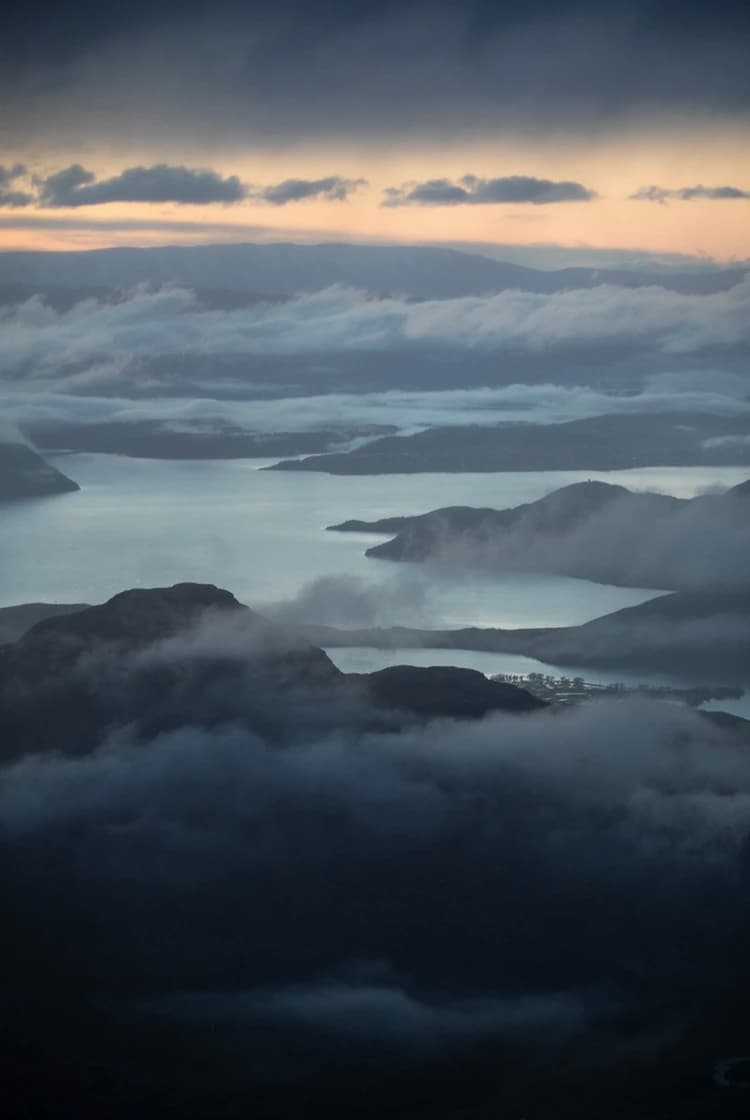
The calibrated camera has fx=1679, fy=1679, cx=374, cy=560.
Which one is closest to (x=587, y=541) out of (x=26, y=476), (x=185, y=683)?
(x=26, y=476)

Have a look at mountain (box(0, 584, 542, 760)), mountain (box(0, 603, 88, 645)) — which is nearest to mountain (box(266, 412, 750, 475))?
mountain (box(0, 603, 88, 645))

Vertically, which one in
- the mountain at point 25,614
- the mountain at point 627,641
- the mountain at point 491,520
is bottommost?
the mountain at point 627,641

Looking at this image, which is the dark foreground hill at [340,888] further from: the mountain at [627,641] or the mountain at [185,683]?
the mountain at [627,641]

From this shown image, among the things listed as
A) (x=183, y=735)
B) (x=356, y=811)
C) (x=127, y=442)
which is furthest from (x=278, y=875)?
(x=127, y=442)

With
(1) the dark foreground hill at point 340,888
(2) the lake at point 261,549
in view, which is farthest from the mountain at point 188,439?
(1) the dark foreground hill at point 340,888

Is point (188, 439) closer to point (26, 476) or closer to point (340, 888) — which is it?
point (26, 476)

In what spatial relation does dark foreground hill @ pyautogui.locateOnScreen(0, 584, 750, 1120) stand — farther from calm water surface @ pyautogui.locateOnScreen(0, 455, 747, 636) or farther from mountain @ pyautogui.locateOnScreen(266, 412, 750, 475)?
mountain @ pyautogui.locateOnScreen(266, 412, 750, 475)
